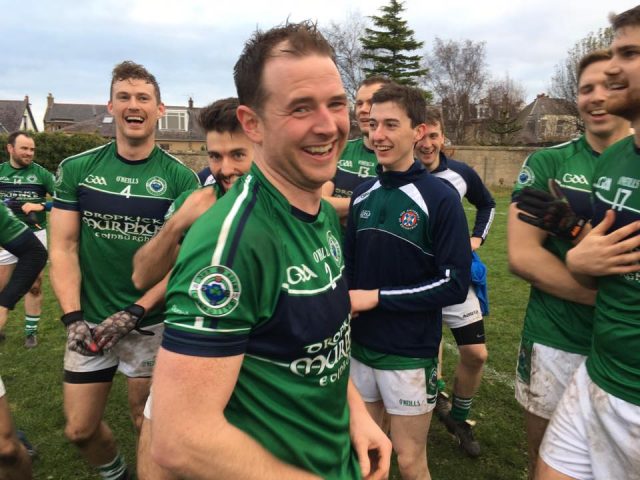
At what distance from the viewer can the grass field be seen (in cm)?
378

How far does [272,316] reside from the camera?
53.1 inches

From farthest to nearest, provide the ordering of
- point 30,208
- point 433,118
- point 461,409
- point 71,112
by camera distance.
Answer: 1. point 71,112
2. point 30,208
3. point 433,118
4. point 461,409

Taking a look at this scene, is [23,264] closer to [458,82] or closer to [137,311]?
[137,311]

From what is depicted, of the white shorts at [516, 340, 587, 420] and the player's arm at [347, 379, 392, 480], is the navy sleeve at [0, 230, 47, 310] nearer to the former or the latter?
the player's arm at [347, 379, 392, 480]

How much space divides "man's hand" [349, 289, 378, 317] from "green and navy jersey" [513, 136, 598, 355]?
1.04 meters

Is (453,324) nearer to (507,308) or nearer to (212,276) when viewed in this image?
(212,276)

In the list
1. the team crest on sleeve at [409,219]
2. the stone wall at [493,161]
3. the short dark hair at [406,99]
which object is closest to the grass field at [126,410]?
the team crest on sleeve at [409,219]

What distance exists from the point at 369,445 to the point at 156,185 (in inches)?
101

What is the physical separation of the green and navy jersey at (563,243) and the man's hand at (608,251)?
0.64 m

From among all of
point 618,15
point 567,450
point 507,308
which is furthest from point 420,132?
point 507,308

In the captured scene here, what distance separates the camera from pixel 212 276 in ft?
3.87

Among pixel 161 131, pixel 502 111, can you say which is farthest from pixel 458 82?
pixel 161 131

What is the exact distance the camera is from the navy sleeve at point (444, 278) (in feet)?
9.07

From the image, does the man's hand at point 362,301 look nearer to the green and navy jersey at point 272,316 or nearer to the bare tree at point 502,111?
the green and navy jersey at point 272,316
